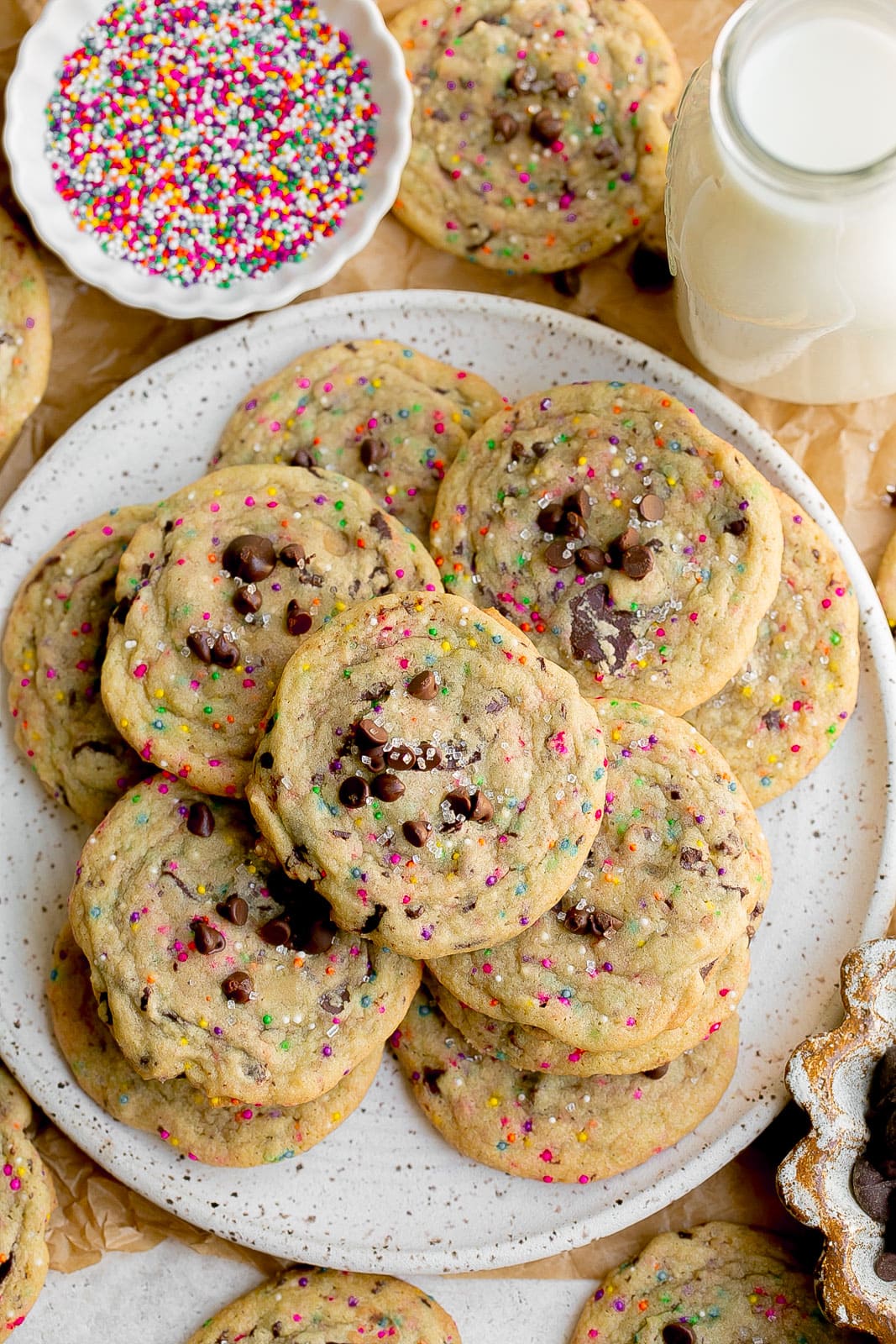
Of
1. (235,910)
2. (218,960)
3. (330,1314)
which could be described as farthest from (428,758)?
(330,1314)

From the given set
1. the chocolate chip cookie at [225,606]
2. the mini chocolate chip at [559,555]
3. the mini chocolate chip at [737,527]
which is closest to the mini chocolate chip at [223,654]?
the chocolate chip cookie at [225,606]

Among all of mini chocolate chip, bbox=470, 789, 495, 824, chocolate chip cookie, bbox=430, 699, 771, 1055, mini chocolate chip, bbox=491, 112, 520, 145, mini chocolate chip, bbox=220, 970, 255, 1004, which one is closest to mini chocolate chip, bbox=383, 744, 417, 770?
mini chocolate chip, bbox=470, 789, 495, 824

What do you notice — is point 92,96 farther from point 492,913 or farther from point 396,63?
point 492,913

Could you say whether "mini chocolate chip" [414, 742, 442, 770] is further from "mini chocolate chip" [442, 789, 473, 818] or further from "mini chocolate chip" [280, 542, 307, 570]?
"mini chocolate chip" [280, 542, 307, 570]

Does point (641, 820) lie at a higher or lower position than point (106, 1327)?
higher

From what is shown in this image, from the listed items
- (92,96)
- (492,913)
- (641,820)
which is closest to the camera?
(492,913)

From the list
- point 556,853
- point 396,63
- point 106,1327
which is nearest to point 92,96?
point 396,63

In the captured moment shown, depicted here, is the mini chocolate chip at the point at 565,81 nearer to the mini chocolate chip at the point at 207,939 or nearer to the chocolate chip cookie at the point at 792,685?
the chocolate chip cookie at the point at 792,685
